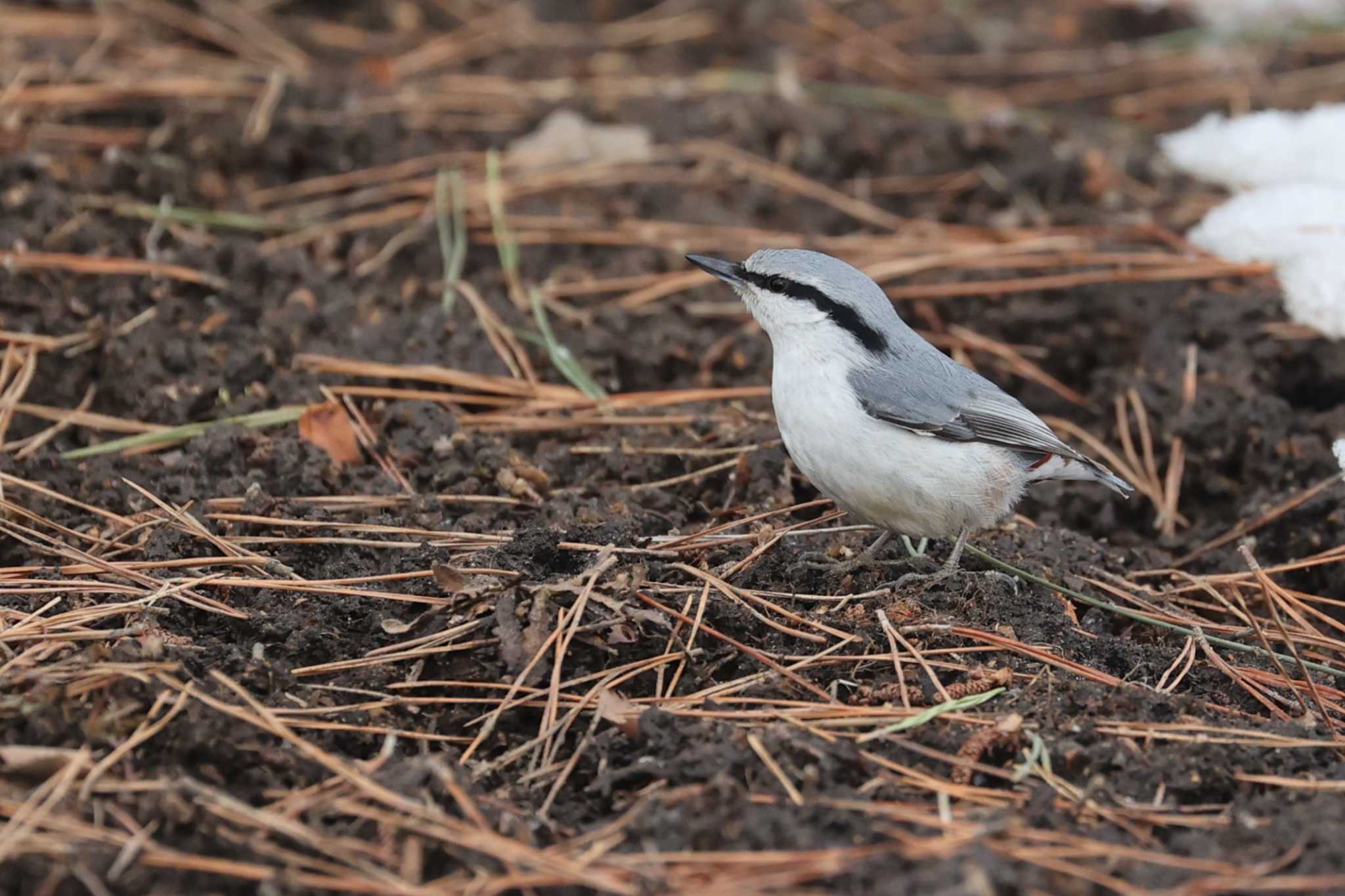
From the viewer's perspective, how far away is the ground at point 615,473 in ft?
9.43

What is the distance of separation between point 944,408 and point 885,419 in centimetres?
20

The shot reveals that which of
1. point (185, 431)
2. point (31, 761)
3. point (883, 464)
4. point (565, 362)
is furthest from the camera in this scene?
point (565, 362)

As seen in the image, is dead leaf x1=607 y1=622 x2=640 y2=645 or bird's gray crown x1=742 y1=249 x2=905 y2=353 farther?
bird's gray crown x1=742 y1=249 x2=905 y2=353

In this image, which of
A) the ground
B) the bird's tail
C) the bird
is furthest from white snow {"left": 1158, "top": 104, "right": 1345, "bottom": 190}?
the bird

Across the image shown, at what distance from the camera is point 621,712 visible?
10.7 ft

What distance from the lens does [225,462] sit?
14.5 ft

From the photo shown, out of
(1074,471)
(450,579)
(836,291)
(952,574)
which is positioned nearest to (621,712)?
(450,579)

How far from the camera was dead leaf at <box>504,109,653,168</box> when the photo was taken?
6.41 m

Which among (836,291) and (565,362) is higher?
(836,291)

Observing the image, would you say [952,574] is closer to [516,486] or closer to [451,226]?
[516,486]

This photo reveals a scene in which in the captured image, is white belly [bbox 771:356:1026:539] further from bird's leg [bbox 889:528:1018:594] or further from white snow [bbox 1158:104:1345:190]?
white snow [bbox 1158:104:1345:190]

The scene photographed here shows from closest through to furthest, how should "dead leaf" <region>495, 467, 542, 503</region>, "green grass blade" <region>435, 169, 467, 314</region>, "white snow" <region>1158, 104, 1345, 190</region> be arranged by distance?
1. "dead leaf" <region>495, 467, 542, 503</region>
2. "green grass blade" <region>435, 169, 467, 314</region>
3. "white snow" <region>1158, 104, 1345, 190</region>

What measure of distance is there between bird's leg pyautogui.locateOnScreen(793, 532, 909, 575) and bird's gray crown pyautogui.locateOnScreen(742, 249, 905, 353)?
574mm

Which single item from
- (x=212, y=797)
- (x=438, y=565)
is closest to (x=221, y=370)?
(x=438, y=565)
